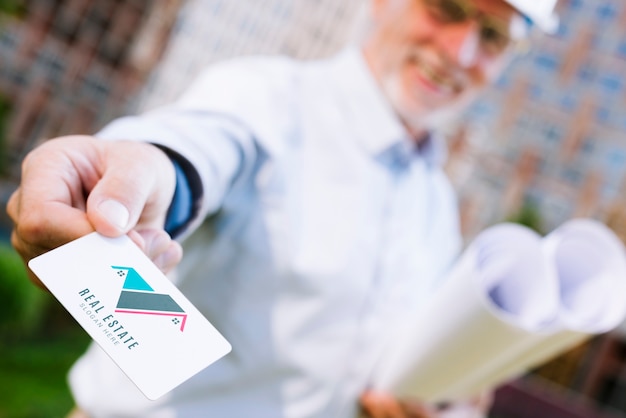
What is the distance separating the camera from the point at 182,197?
36cm

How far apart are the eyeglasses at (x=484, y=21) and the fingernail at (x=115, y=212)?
38 cm

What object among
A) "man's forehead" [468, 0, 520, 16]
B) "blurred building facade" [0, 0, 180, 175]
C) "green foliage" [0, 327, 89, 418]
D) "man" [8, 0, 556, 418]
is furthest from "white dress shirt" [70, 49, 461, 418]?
"blurred building facade" [0, 0, 180, 175]

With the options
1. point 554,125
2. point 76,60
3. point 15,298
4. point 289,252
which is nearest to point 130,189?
point 289,252

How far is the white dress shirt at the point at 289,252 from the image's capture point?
20.0 inches

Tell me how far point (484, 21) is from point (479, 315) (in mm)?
244

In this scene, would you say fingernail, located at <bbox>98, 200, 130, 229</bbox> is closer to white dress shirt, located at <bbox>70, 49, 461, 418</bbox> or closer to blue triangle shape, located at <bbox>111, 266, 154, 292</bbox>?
blue triangle shape, located at <bbox>111, 266, 154, 292</bbox>

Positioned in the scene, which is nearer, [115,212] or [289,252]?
[115,212]

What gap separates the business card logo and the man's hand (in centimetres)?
2

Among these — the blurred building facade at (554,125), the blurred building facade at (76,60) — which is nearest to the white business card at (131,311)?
the blurred building facade at (76,60)

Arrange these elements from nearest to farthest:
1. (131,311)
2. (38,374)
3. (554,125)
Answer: (131,311) → (38,374) → (554,125)

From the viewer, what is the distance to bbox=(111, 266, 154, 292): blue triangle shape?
26 cm

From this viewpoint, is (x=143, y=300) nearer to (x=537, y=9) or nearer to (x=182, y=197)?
(x=182, y=197)

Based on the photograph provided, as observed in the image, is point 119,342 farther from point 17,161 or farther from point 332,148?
point 17,161

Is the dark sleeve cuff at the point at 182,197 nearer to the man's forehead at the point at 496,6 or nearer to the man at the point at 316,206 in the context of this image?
the man at the point at 316,206
